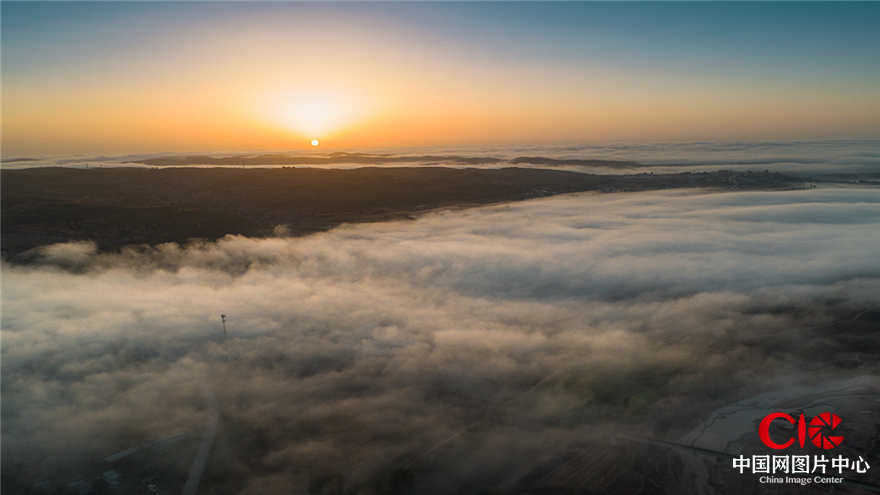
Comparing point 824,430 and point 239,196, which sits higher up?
point 239,196

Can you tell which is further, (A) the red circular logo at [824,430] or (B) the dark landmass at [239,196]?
(B) the dark landmass at [239,196]

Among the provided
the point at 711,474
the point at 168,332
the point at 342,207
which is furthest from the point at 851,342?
the point at 342,207

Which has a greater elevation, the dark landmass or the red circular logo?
Result: the dark landmass

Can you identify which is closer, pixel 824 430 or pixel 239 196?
pixel 824 430

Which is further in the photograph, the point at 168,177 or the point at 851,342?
the point at 168,177

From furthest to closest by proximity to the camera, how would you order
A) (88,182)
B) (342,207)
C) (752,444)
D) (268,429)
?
(88,182) → (342,207) → (268,429) → (752,444)

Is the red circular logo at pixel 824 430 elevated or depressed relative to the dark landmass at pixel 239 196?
depressed

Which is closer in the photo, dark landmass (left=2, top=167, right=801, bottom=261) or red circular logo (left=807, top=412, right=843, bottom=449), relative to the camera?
red circular logo (left=807, top=412, right=843, bottom=449)

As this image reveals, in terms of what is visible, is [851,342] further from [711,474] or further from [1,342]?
[1,342]
